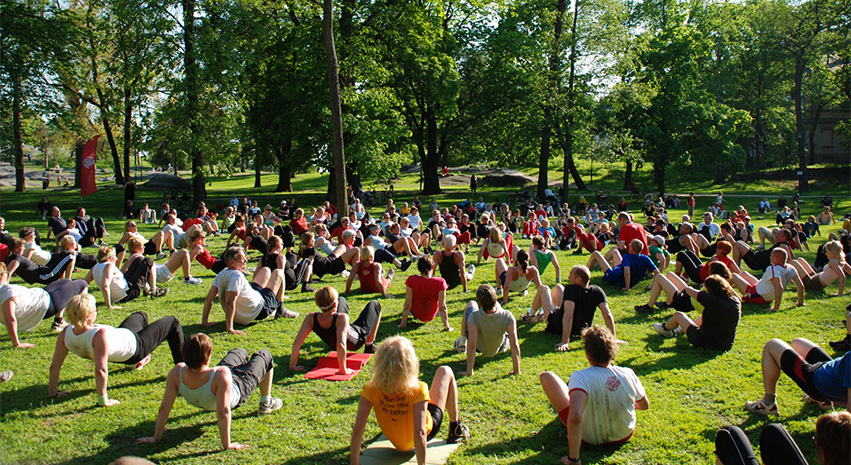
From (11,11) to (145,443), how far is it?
27.6 metres

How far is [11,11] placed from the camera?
2444 cm

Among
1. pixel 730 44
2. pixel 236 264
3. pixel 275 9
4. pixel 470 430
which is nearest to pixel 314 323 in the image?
pixel 236 264

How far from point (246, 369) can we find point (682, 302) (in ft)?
22.4

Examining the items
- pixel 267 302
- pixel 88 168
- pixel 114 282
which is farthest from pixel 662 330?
pixel 88 168

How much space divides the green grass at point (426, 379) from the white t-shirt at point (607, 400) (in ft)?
0.71

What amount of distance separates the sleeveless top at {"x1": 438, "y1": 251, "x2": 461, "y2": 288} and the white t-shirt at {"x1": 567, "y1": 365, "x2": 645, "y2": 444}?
666 centimetres

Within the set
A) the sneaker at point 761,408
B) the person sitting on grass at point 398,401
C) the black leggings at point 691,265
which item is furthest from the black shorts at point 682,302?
the person sitting on grass at point 398,401

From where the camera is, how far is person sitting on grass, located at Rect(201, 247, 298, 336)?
323 inches

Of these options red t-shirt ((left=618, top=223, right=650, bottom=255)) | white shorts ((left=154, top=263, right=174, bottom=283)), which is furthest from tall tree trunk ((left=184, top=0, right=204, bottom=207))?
red t-shirt ((left=618, top=223, right=650, bottom=255))

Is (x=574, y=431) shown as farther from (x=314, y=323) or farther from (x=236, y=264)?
(x=236, y=264)

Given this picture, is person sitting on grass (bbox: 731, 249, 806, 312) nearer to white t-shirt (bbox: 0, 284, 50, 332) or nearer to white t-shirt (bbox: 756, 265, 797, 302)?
white t-shirt (bbox: 756, 265, 797, 302)

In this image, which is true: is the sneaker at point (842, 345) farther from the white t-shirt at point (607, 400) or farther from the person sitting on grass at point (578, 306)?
the white t-shirt at point (607, 400)

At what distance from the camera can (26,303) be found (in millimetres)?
7641

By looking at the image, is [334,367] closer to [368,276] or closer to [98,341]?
[98,341]
